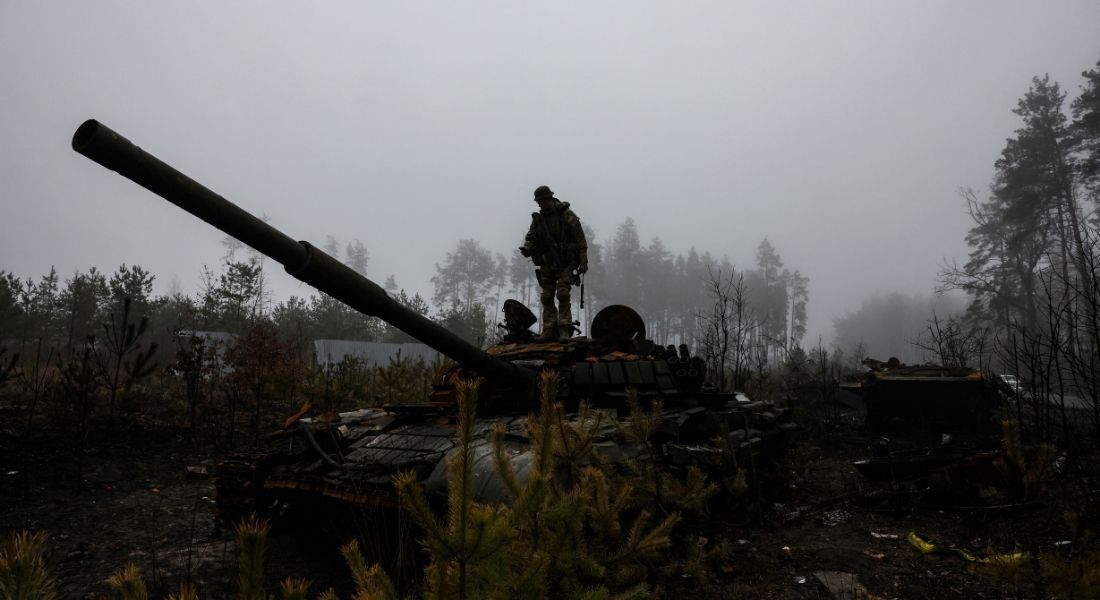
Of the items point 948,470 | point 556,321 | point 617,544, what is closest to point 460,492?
point 617,544

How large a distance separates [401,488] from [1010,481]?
22.4 ft

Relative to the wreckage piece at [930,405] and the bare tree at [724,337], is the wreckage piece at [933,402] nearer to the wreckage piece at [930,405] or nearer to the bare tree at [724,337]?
the wreckage piece at [930,405]

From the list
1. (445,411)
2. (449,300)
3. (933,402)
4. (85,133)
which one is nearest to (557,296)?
(445,411)

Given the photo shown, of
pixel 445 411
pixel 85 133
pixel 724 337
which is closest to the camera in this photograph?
pixel 85 133

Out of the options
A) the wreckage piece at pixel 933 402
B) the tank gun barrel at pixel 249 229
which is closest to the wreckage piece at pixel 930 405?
the wreckage piece at pixel 933 402

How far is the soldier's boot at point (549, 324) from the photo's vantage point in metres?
7.54

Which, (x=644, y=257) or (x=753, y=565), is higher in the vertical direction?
(x=644, y=257)

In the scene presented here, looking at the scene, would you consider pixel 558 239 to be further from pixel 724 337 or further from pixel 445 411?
pixel 724 337

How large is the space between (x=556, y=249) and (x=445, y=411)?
8.87 feet

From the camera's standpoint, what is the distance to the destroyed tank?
13.1ft

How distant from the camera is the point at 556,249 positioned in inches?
305

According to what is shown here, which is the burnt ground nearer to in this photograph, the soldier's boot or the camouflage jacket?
the soldier's boot

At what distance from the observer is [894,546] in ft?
18.3

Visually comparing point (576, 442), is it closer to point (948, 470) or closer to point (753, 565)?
point (753, 565)
